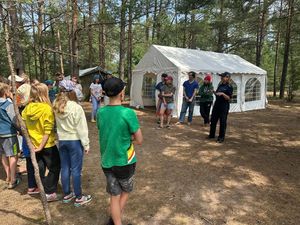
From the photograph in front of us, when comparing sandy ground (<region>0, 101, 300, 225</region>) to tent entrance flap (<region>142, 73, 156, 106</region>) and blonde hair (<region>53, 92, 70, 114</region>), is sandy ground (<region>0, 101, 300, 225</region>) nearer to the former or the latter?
blonde hair (<region>53, 92, 70, 114</region>)

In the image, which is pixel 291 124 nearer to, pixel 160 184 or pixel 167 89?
pixel 167 89

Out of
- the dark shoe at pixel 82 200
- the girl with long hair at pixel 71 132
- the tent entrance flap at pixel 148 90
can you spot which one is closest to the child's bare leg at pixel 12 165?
the girl with long hair at pixel 71 132

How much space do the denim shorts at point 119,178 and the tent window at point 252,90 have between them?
11.1 meters

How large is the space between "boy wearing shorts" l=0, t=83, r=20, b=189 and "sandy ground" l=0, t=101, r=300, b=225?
1.20 feet

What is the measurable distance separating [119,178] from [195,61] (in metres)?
9.60

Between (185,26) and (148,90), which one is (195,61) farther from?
(185,26)

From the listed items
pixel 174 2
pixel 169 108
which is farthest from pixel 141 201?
pixel 174 2

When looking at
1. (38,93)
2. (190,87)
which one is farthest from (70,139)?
(190,87)

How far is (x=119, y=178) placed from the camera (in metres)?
2.37

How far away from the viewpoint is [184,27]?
1878 cm

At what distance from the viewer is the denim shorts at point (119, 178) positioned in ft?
7.66

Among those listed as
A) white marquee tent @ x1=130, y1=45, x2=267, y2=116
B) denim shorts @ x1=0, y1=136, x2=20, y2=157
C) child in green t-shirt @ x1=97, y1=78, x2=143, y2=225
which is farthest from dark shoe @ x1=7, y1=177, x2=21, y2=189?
white marquee tent @ x1=130, y1=45, x2=267, y2=116

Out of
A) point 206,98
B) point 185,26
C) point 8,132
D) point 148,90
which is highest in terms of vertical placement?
point 185,26

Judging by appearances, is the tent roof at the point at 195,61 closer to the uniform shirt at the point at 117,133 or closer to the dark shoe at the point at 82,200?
the dark shoe at the point at 82,200
